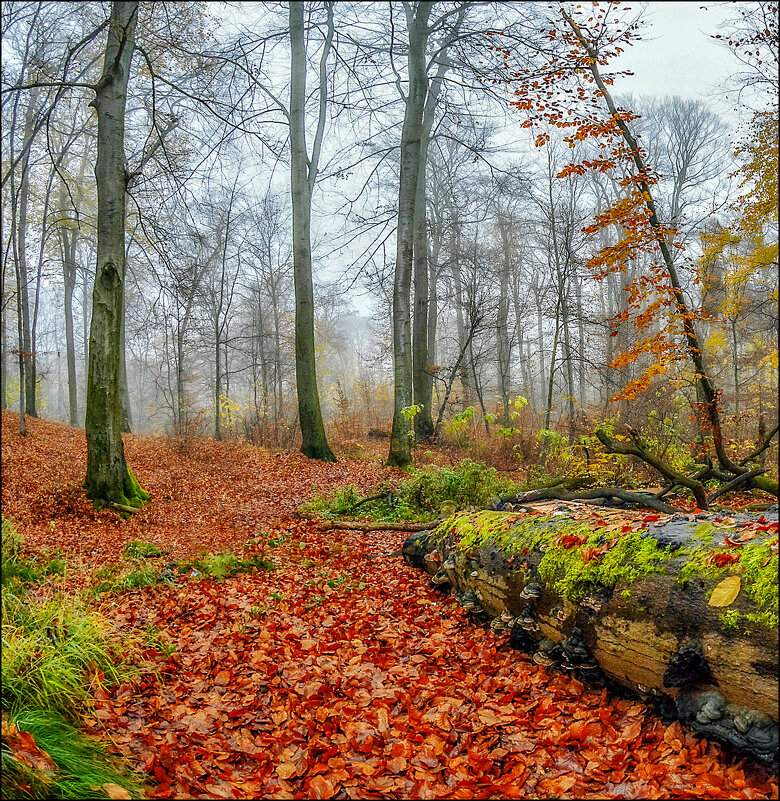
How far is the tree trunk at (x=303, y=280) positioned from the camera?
12.2 meters

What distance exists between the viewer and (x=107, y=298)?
24.7 feet

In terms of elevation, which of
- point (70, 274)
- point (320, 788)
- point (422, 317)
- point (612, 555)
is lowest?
point (320, 788)

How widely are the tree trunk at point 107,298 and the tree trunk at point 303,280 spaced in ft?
15.9

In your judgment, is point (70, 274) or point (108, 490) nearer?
point (108, 490)

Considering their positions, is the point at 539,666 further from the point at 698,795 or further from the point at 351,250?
the point at 351,250

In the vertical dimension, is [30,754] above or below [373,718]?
above

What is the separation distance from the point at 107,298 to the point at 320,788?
721cm

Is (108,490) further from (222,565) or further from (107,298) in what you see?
(222,565)

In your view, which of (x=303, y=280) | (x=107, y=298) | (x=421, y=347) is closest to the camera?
(x=107, y=298)

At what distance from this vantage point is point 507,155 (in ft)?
39.8

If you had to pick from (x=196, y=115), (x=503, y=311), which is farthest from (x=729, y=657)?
(x=503, y=311)

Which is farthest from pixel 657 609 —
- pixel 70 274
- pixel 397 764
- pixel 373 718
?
pixel 70 274

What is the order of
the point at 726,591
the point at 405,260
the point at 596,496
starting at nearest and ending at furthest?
the point at 726,591 < the point at 596,496 < the point at 405,260

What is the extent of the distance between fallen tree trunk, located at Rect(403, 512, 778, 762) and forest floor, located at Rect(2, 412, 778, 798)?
17 cm
